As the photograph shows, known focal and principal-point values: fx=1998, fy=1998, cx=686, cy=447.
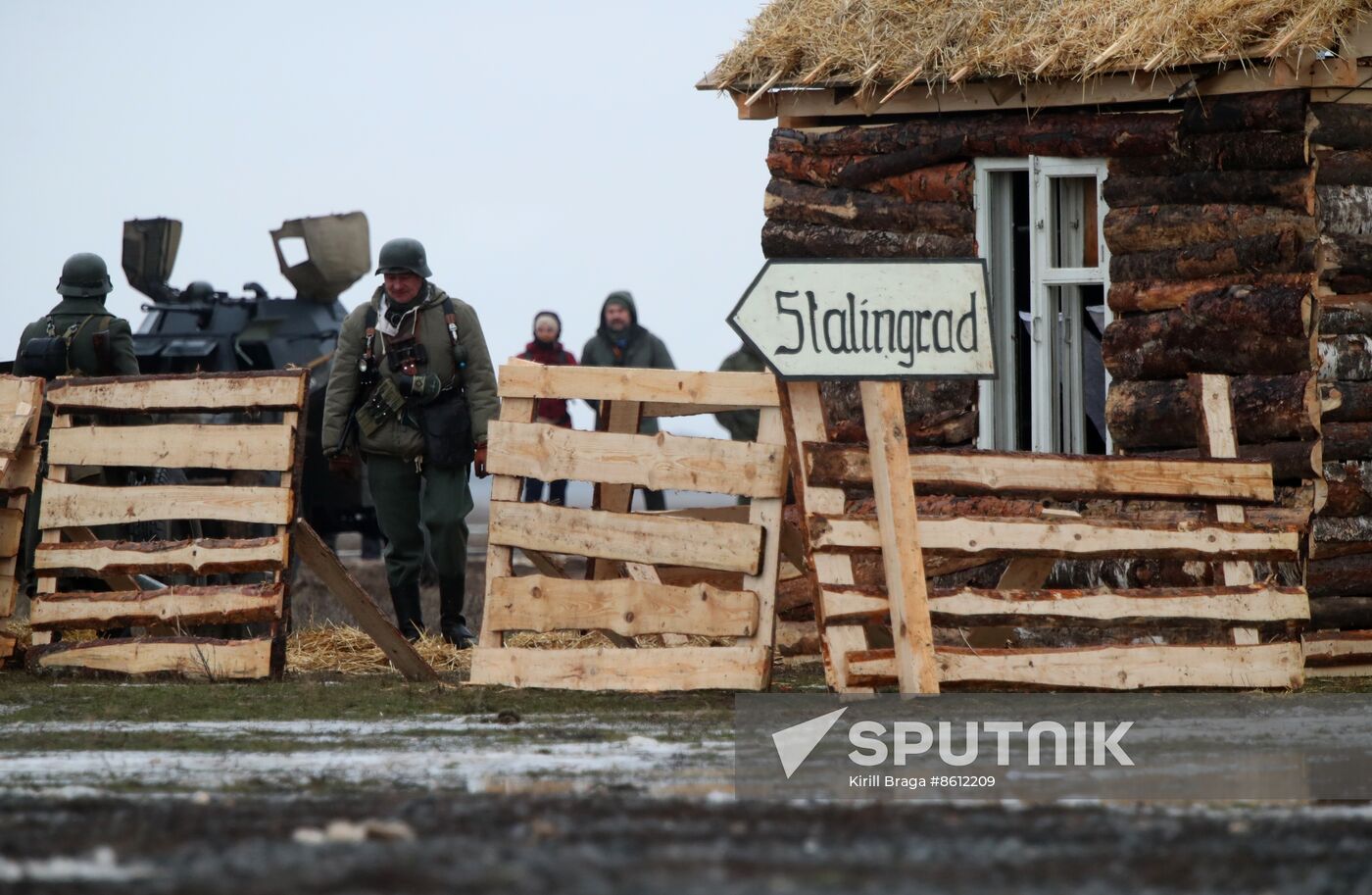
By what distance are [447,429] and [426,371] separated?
1.13ft

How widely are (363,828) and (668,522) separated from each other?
13.9 feet

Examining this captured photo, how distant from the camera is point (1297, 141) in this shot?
10.2 m

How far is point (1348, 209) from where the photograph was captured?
10281 millimetres

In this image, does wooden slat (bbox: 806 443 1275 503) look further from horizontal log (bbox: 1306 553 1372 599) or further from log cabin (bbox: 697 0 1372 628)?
horizontal log (bbox: 1306 553 1372 599)

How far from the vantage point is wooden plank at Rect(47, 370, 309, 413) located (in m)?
9.82

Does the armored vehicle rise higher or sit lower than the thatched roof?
lower

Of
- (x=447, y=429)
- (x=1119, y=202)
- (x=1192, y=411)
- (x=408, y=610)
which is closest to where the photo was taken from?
(x=1192, y=411)

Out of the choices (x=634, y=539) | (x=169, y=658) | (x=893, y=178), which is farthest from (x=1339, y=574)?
(x=169, y=658)

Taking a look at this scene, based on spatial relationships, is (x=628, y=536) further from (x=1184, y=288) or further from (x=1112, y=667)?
(x=1184, y=288)

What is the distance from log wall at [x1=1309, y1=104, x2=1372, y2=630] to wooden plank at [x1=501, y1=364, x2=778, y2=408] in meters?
3.27

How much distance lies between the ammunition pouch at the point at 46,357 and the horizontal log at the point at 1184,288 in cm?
598

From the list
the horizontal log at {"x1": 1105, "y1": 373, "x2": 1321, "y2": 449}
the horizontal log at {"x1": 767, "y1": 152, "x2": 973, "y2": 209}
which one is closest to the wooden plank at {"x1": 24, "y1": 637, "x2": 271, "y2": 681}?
the horizontal log at {"x1": 767, "y1": 152, "x2": 973, "y2": 209}

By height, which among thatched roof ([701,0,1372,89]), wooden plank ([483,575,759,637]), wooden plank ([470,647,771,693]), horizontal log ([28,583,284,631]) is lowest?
wooden plank ([470,647,771,693])

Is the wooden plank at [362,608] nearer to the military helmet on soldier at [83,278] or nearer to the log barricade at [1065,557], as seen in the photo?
the log barricade at [1065,557]
